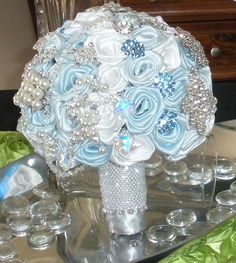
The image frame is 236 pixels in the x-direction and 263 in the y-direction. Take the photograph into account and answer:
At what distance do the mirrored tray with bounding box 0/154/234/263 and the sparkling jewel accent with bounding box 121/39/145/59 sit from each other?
210mm

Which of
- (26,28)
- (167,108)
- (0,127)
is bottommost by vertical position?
(26,28)

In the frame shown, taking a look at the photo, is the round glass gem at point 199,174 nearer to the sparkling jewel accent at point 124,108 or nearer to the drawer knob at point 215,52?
the sparkling jewel accent at point 124,108

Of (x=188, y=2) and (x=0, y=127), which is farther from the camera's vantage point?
(x=188, y=2)

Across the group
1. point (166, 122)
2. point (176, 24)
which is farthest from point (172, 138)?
point (176, 24)

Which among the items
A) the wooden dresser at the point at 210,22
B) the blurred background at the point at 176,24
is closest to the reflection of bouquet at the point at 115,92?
the blurred background at the point at 176,24

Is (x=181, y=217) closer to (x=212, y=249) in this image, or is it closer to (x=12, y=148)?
(x=212, y=249)

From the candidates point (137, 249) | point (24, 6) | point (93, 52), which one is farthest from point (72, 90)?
point (24, 6)

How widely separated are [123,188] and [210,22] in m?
1.01

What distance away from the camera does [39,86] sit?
79cm

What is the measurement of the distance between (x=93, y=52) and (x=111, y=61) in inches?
0.9

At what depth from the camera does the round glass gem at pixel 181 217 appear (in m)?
0.85

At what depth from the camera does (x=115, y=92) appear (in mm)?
756

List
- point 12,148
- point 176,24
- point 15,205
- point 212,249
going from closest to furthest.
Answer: point 212,249, point 15,205, point 12,148, point 176,24

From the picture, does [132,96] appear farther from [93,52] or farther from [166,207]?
[166,207]
